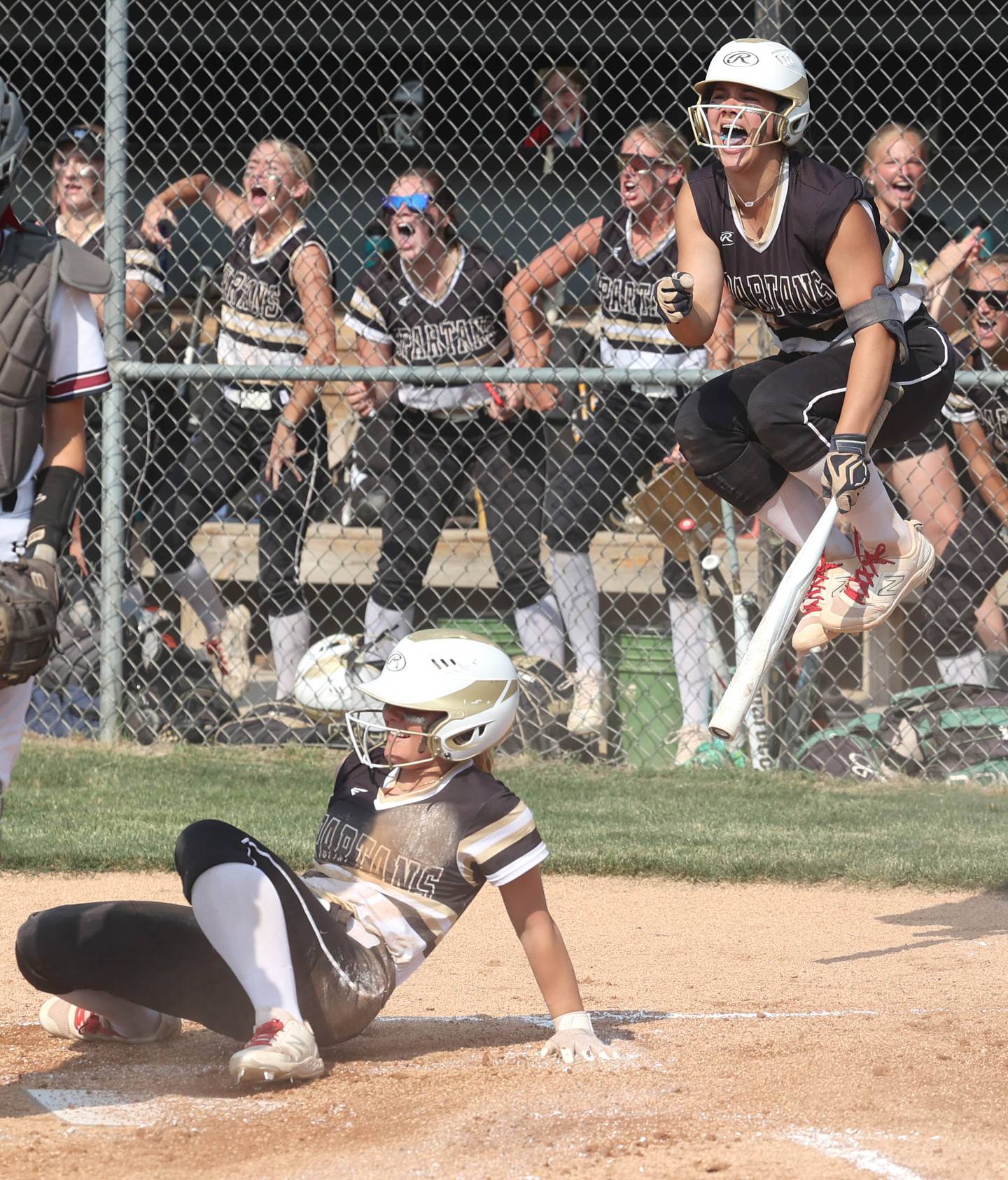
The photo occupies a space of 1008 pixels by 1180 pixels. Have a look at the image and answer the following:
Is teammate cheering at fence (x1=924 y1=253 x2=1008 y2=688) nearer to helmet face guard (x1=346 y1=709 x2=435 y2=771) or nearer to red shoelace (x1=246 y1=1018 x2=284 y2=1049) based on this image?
helmet face guard (x1=346 y1=709 x2=435 y2=771)

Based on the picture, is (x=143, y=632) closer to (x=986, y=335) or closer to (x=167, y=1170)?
(x=986, y=335)

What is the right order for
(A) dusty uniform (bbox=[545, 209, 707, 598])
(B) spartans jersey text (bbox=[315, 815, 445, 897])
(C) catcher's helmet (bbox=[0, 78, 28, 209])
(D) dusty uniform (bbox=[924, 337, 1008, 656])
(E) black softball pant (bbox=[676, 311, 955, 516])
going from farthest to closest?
1. (D) dusty uniform (bbox=[924, 337, 1008, 656])
2. (A) dusty uniform (bbox=[545, 209, 707, 598])
3. (E) black softball pant (bbox=[676, 311, 955, 516])
4. (B) spartans jersey text (bbox=[315, 815, 445, 897])
5. (C) catcher's helmet (bbox=[0, 78, 28, 209])

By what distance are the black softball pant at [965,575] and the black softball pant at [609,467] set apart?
1056 millimetres

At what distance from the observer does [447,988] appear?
4.04 metres

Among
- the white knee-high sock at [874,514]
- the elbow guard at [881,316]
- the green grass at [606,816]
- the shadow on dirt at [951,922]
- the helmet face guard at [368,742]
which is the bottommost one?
the shadow on dirt at [951,922]

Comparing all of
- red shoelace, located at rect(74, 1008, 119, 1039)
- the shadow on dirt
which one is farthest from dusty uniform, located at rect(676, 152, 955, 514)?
red shoelace, located at rect(74, 1008, 119, 1039)

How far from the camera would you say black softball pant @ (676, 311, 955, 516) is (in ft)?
13.4

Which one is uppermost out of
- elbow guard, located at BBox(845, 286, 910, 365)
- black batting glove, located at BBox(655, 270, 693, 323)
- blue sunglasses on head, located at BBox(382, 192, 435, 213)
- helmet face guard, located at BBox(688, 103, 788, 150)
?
blue sunglasses on head, located at BBox(382, 192, 435, 213)

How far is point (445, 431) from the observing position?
23.2ft

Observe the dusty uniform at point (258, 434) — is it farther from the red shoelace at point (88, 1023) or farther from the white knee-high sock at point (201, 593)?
the red shoelace at point (88, 1023)

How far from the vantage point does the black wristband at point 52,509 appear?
287 centimetres

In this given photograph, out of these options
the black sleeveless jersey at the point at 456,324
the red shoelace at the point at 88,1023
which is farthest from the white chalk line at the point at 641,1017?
the black sleeveless jersey at the point at 456,324

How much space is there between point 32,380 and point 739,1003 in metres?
2.20

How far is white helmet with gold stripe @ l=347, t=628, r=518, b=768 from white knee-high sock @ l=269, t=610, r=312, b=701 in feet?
12.8
